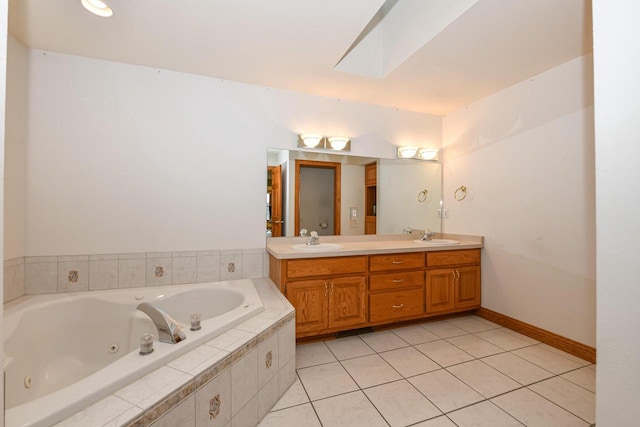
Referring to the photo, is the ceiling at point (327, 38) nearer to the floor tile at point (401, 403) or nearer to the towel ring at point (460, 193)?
the towel ring at point (460, 193)

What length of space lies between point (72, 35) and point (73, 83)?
37cm

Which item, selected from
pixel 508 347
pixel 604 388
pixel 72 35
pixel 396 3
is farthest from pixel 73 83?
pixel 508 347

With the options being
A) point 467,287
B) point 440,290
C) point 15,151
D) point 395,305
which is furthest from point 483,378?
point 15,151

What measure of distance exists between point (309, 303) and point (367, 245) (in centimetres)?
84

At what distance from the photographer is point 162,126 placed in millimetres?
2363

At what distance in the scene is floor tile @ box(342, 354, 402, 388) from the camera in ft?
6.15

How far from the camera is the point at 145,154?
232 centimetres

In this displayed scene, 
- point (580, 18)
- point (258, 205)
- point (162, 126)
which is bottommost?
point (258, 205)

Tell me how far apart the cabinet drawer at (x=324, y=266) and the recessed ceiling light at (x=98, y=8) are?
6.49ft

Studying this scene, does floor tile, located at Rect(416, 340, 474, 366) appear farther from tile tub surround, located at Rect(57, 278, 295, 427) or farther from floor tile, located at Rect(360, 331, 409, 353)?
tile tub surround, located at Rect(57, 278, 295, 427)

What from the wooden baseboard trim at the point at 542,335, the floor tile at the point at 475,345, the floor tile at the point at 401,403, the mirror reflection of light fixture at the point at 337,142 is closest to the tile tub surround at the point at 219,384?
the floor tile at the point at 401,403

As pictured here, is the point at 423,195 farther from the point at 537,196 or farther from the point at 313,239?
the point at 313,239

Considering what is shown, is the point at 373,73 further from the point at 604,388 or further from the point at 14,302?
the point at 14,302

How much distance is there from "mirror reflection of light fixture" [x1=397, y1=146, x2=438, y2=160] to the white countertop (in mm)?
911
